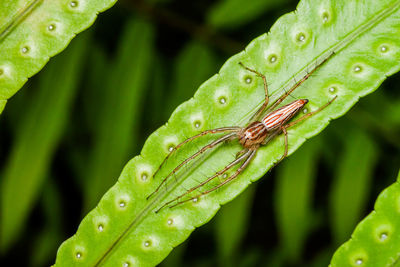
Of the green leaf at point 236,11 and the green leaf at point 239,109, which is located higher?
the green leaf at point 236,11

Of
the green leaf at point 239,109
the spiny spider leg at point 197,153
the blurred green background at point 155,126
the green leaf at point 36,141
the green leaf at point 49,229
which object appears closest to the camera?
the green leaf at point 239,109

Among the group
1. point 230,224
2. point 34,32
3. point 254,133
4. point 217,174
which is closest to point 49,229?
point 230,224

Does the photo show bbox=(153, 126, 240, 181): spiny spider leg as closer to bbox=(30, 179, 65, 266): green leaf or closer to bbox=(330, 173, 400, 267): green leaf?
bbox=(330, 173, 400, 267): green leaf

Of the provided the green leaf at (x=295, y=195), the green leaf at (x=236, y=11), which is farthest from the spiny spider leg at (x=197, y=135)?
the green leaf at (x=236, y=11)

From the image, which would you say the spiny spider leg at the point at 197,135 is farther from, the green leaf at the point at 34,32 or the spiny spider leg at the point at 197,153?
the green leaf at the point at 34,32

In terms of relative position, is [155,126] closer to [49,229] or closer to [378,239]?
[49,229]

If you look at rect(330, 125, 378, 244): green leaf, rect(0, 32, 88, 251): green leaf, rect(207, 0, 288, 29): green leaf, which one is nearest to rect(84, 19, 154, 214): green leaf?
rect(0, 32, 88, 251): green leaf
